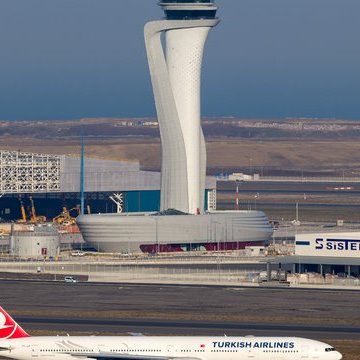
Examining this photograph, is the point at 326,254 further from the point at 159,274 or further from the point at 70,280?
the point at 70,280

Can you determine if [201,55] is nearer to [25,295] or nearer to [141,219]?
[141,219]

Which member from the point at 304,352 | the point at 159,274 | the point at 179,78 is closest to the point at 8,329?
the point at 304,352

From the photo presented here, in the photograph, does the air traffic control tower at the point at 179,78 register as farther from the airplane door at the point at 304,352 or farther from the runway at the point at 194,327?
the airplane door at the point at 304,352

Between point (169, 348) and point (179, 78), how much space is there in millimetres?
94104

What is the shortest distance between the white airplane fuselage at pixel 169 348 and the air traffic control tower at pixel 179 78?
9232 centimetres

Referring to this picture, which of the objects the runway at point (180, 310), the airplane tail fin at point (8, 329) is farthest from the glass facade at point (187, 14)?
the airplane tail fin at point (8, 329)

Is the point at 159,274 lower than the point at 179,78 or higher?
lower

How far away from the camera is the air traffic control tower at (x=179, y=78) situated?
7028 inches

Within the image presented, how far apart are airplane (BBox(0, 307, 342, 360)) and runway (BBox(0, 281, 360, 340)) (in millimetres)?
15692

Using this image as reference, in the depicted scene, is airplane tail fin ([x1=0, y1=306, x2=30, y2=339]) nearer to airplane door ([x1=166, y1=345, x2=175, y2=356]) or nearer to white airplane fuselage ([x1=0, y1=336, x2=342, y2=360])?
white airplane fuselage ([x1=0, y1=336, x2=342, y2=360])

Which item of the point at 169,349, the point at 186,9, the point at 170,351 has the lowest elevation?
the point at 170,351

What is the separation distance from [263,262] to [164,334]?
6451 centimetres

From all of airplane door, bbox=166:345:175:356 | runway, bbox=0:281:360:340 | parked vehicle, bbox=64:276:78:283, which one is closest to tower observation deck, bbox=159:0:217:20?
parked vehicle, bbox=64:276:78:283

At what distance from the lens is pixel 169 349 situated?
87562 mm
